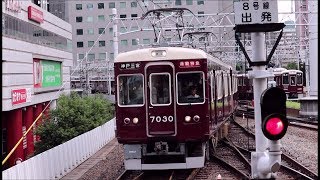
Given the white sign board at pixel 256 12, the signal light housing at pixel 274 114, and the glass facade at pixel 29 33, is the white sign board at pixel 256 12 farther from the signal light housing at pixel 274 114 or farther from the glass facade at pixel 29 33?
the glass facade at pixel 29 33

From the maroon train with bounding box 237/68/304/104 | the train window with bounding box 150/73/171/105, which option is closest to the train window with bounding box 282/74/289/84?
the maroon train with bounding box 237/68/304/104

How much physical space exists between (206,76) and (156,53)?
123 centimetres

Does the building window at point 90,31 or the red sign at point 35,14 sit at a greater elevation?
the building window at point 90,31

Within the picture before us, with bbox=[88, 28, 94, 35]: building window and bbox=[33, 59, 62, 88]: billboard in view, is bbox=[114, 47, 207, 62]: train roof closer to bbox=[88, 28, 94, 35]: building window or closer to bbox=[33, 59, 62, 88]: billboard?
bbox=[33, 59, 62, 88]: billboard

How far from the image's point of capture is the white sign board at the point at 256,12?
5.09m

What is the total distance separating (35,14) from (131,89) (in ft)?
52.6

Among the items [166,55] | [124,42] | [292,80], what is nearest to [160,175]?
[166,55]

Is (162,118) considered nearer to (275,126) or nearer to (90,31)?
(275,126)

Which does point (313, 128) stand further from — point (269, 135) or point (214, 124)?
point (269, 135)

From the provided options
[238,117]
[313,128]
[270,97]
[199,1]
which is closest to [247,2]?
[270,97]

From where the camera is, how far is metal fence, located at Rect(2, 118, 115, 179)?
32.5 feet

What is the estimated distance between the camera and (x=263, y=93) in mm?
4004

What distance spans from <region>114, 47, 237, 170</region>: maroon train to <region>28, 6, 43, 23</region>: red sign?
15.0 meters

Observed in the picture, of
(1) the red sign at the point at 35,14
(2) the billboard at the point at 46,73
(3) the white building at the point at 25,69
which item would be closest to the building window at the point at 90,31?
(2) the billboard at the point at 46,73
